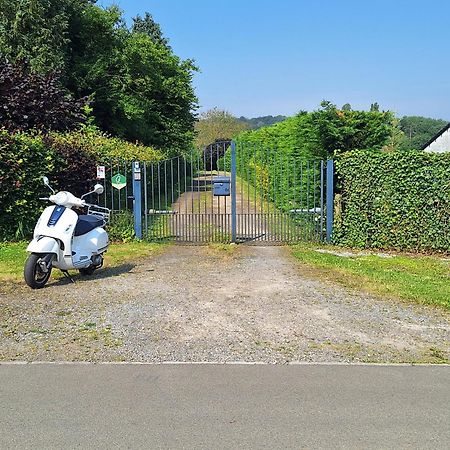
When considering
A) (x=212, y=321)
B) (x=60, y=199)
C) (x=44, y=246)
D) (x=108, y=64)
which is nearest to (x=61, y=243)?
(x=44, y=246)

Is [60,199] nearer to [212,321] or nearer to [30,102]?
[212,321]

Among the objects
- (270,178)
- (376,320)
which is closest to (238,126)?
(270,178)

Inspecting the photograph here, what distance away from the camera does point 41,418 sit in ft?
10.8

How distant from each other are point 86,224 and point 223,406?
4.72m

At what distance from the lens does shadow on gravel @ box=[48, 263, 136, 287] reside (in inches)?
285

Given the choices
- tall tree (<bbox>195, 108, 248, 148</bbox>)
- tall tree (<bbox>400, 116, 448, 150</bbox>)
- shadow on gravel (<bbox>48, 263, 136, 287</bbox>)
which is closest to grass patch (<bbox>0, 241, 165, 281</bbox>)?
shadow on gravel (<bbox>48, 263, 136, 287</bbox>)

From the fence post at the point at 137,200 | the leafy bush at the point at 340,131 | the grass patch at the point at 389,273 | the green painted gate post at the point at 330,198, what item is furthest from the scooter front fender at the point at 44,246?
the leafy bush at the point at 340,131

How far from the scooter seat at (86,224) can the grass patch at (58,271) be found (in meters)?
0.83

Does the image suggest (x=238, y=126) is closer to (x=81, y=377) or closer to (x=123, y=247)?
(x=123, y=247)

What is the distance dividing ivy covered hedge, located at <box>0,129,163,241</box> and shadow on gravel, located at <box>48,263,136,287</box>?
314 cm

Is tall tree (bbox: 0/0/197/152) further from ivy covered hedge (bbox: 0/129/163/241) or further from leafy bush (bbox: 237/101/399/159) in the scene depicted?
leafy bush (bbox: 237/101/399/159)

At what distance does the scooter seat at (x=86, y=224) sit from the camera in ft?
24.0

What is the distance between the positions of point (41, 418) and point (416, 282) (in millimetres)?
5786

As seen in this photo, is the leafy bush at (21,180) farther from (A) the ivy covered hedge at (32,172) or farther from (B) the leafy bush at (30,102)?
(B) the leafy bush at (30,102)
